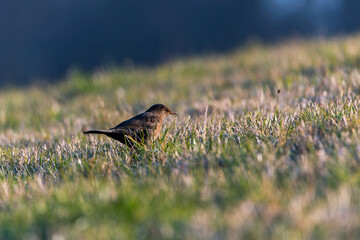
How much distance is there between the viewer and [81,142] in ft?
16.4

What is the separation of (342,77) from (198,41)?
13.2 m

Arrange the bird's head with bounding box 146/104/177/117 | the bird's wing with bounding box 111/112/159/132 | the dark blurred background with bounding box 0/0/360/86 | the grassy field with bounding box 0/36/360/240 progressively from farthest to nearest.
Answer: the dark blurred background with bounding box 0/0/360/86
the bird's head with bounding box 146/104/177/117
the bird's wing with bounding box 111/112/159/132
the grassy field with bounding box 0/36/360/240

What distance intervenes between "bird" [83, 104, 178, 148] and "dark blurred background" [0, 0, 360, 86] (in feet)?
43.4

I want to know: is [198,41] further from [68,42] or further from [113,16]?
[68,42]

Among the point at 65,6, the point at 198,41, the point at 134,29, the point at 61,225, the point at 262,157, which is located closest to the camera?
the point at 61,225

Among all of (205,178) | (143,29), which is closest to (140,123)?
(205,178)

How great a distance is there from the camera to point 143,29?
20.5 metres

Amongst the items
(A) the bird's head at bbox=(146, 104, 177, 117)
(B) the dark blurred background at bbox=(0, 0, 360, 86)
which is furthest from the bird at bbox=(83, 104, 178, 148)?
(B) the dark blurred background at bbox=(0, 0, 360, 86)

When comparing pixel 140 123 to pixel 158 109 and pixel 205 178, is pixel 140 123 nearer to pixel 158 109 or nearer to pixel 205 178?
pixel 158 109

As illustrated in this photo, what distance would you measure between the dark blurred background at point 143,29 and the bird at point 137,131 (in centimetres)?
1323

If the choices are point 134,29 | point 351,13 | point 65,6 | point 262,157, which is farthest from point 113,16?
point 262,157

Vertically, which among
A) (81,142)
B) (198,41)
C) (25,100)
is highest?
(198,41)

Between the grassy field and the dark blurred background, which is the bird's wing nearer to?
the grassy field

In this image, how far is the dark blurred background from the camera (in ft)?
63.3
